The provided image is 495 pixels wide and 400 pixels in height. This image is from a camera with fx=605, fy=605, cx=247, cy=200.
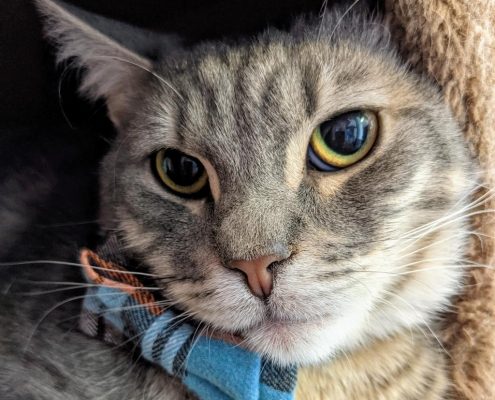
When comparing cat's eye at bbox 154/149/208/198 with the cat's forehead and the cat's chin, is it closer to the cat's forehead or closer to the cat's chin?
the cat's forehead

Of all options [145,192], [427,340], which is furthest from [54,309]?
[427,340]

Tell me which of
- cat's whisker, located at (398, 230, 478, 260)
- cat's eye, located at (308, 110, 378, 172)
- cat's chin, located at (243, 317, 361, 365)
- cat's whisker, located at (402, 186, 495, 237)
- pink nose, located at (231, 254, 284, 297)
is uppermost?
cat's eye, located at (308, 110, 378, 172)

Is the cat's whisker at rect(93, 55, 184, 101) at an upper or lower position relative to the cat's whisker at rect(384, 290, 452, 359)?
upper

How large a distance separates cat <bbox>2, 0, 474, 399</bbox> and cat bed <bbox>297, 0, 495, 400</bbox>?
0.03 metres

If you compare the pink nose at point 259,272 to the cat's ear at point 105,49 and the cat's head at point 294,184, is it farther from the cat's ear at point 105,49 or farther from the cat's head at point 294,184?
the cat's ear at point 105,49

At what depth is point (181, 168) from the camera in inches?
43.5

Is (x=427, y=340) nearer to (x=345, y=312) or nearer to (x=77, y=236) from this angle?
(x=345, y=312)

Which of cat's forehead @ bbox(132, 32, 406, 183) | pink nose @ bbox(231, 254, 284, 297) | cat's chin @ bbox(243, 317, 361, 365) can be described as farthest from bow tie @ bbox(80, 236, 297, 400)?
cat's forehead @ bbox(132, 32, 406, 183)

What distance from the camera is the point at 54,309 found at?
1175 millimetres

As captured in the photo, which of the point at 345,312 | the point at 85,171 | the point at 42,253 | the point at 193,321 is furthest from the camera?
the point at 85,171

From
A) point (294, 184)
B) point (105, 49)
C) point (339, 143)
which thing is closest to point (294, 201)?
point (294, 184)

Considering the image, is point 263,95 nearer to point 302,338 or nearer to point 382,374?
point 302,338

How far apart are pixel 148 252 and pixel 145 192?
114 mm

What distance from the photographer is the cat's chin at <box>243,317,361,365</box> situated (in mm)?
961
